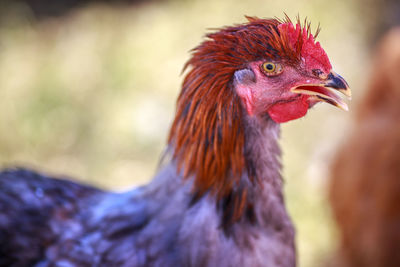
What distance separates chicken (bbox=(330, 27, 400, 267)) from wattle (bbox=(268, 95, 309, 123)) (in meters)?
1.39

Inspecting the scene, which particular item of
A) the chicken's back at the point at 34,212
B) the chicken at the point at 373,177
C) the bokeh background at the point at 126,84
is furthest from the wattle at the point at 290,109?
the bokeh background at the point at 126,84

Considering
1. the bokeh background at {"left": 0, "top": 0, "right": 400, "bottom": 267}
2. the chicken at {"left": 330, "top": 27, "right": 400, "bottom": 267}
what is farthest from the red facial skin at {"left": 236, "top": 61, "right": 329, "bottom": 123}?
the bokeh background at {"left": 0, "top": 0, "right": 400, "bottom": 267}

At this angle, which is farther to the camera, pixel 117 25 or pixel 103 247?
pixel 117 25

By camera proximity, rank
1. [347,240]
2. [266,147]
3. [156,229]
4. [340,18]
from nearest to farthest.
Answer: [266,147] → [156,229] → [347,240] → [340,18]

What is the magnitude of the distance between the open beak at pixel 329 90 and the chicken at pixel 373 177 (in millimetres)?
1379

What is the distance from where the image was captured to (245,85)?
63.6 inches

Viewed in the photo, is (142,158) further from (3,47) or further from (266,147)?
(266,147)

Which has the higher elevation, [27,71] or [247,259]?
[27,71]

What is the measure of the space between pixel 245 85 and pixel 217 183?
1.39 ft

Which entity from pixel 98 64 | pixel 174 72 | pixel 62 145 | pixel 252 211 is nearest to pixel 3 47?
pixel 98 64

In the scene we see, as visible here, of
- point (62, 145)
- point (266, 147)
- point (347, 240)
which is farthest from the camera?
point (62, 145)

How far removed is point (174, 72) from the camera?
5.25 m

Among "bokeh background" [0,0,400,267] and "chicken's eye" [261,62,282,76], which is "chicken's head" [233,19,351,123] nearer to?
"chicken's eye" [261,62,282,76]

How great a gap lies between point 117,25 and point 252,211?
14.8 ft
